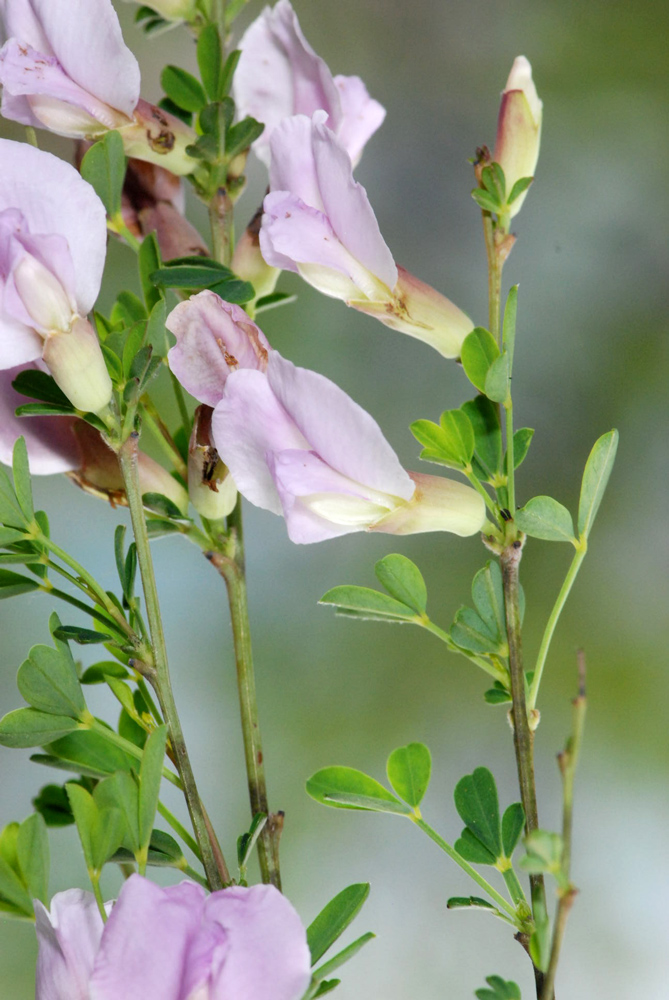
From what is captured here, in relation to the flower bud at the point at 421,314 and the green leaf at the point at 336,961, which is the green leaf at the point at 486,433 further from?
the green leaf at the point at 336,961

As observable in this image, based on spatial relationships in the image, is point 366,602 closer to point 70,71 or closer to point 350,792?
point 350,792

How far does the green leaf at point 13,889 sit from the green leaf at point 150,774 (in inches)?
2.4

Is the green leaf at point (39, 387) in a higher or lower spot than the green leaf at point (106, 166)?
lower

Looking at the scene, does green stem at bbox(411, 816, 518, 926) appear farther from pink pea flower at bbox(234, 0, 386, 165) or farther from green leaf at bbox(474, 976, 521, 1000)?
pink pea flower at bbox(234, 0, 386, 165)

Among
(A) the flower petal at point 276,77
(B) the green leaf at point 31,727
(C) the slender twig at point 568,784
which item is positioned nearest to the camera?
(C) the slender twig at point 568,784

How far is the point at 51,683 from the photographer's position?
298 mm

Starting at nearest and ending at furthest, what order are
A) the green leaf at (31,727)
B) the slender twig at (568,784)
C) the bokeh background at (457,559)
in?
the slender twig at (568,784) → the green leaf at (31,727) → the bokeh background at (457,559)

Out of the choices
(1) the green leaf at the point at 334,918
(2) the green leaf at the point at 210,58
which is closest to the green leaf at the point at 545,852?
(1) the green leaf at the point at 334,918

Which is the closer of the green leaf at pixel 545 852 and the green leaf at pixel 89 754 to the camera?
the green leaf at pixel 545 852

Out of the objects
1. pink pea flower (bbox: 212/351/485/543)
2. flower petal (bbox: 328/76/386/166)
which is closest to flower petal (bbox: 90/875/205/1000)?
pink pea flower (bbox: 212/351/485/543)

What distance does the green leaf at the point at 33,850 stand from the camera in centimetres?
28

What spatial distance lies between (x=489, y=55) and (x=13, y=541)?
4.28 feet

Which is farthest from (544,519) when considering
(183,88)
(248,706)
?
(183,88)

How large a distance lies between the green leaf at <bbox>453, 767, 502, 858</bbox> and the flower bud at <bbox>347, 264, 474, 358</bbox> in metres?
0.16
